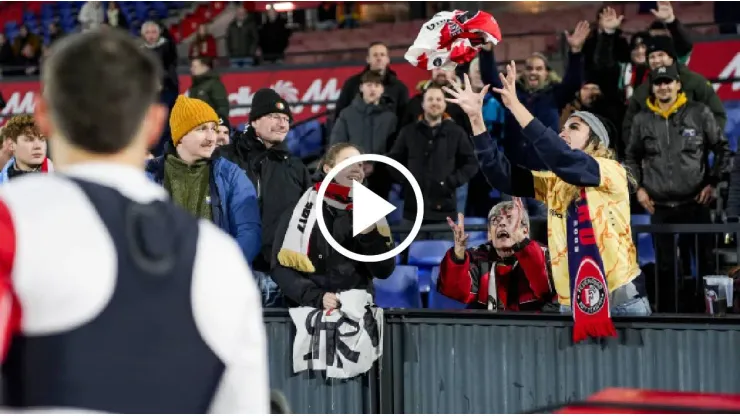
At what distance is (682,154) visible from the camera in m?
9.95

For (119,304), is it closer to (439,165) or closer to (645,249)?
(645,249)

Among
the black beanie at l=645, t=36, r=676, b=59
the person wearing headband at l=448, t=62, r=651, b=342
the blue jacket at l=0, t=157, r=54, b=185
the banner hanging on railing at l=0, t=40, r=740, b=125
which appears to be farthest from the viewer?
the banner hanging on railing at l=0, t=40, r=740, b=125

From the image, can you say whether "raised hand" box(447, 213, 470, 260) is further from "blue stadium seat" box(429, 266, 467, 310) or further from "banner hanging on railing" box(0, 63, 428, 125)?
"banner hanging on railing" box(0, 63, 428, 125)

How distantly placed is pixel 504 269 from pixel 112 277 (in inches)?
210

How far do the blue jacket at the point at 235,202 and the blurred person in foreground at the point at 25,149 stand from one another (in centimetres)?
75

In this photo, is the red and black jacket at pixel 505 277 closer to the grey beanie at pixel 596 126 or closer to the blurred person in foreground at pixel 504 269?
the blurred person in foreground at pixel 504 269

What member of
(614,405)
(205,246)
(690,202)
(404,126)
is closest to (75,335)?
(205,246)

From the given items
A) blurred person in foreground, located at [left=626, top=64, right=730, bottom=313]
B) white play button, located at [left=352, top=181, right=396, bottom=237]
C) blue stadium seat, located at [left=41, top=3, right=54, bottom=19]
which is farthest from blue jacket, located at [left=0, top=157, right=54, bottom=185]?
blue stadium seat, located at [left=41, top=3, right=54, bottom=19]

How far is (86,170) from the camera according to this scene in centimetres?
254

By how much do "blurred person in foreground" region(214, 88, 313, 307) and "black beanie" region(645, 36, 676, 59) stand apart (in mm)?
3693

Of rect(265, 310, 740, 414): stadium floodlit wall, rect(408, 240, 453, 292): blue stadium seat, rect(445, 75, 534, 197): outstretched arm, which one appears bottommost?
rect(265, 310, 740, 414): stadium floodlit wall

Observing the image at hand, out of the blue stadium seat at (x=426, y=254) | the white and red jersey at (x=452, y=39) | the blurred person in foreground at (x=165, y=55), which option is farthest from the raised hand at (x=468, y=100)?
the blurred person in foreground at (x=165, y=55)

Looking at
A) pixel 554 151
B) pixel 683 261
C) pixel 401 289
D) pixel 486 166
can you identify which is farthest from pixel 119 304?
pixel 683 261

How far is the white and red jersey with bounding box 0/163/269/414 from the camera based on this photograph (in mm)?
2395
